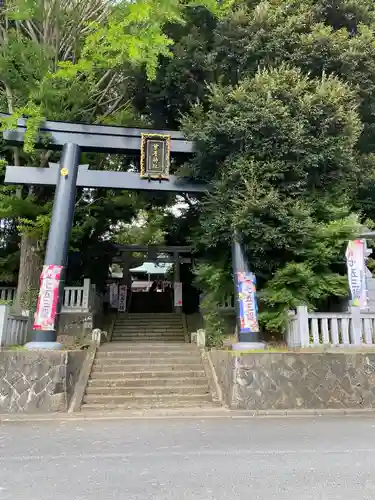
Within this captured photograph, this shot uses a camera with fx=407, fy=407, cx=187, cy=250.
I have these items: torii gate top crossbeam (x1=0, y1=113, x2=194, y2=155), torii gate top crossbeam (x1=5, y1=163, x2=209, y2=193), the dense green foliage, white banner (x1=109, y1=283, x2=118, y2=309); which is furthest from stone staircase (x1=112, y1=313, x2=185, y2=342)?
torii gate top crossbeam (x1=0, y1=113, x2=194, y2=155)

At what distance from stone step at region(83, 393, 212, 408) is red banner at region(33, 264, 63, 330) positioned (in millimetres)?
1712

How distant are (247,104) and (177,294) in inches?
417

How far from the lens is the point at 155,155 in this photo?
32.9ft

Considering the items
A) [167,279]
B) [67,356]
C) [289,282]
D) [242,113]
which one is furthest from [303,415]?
[167,279]

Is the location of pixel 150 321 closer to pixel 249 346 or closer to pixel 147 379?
pixel 147 379

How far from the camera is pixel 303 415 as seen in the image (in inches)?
283

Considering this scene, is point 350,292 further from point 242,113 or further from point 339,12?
point 339,12

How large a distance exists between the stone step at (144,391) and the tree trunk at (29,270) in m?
4.57

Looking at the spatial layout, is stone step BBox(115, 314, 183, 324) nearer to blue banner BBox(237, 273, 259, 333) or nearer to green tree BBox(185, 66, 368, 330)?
green tree BBox(185, 66, 368, 330)

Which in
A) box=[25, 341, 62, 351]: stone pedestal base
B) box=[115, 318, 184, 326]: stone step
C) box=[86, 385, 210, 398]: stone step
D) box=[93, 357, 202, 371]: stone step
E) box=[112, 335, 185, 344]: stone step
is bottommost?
box=[86, 385, 210, 398]: stone step

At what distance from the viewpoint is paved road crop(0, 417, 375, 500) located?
337cm

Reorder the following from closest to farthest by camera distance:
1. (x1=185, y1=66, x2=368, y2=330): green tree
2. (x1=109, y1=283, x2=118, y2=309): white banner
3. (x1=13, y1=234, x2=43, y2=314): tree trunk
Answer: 1. (x1=185, y1=66, x2=368, y2=330): green tree
2. (x1=13, y1=234, x2=43, y2=314): tree trunk
3. (x1=109, y1=283, x2=118, y2=309): white banner

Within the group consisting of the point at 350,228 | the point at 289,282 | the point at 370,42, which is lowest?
the point at 289,282

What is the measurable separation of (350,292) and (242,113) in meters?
4.47
